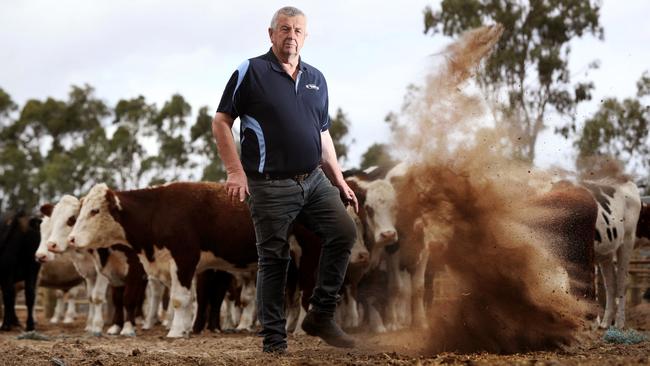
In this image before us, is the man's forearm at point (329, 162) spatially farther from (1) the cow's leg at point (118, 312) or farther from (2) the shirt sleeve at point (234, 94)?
(1) the cow's leg at point (118, 312)

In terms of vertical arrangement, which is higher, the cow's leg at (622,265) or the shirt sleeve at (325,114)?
the shirt sleeve at (325,114)

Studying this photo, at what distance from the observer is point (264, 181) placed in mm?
5625

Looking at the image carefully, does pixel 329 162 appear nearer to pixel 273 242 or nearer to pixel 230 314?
pixel 273 242

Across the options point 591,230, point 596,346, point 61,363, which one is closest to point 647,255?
point 591,230

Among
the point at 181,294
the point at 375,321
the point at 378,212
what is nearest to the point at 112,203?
the point at 181,294

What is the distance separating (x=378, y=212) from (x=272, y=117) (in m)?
4.90

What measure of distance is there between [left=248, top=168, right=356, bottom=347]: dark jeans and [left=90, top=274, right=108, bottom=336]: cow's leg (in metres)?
7.46

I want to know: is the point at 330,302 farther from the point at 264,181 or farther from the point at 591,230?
the point at 591,230

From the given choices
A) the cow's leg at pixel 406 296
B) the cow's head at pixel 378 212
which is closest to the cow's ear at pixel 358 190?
the cow's head at pixel 378 212

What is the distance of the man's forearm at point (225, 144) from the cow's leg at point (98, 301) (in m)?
7.67

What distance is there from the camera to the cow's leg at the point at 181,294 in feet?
35.1

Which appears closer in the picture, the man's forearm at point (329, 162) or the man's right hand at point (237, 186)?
the man's right hand at point (237, 186)

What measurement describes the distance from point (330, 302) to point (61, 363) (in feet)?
5.65

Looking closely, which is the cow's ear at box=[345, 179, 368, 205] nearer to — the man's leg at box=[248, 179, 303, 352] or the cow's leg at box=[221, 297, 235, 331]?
the cow's leg at box=[221, 297, 235, 331]
